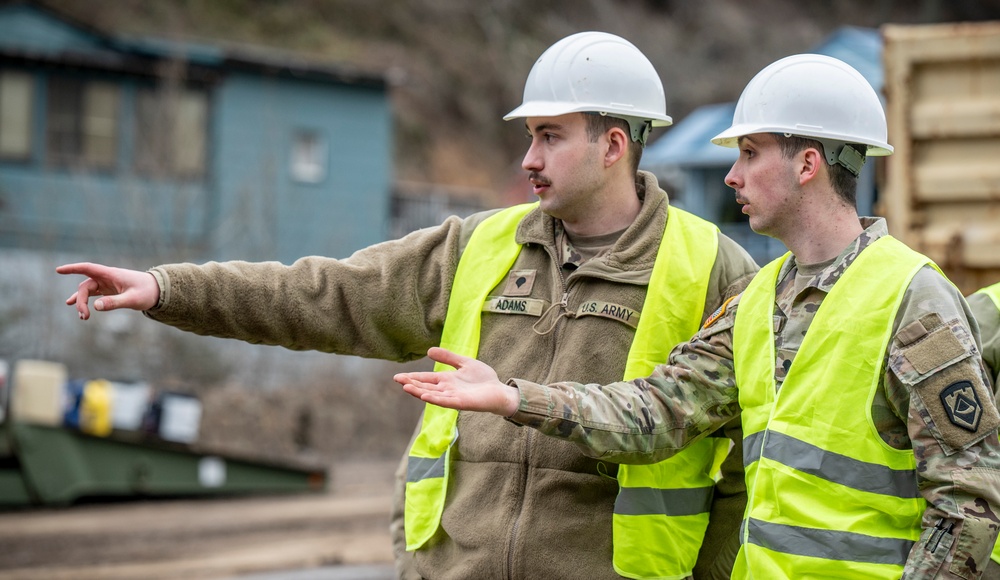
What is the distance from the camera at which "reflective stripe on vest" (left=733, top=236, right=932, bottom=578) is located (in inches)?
108

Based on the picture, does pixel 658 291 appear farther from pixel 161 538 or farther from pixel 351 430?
pixel 351 430

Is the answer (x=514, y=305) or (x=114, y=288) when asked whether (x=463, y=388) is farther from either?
(x=114, y=288)

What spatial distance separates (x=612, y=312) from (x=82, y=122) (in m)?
21.1

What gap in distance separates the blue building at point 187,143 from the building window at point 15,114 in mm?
20

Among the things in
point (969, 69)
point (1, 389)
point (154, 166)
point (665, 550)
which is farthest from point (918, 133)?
point (154, 166)

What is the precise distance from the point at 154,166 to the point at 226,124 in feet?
12.7

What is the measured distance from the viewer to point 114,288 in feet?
11.4

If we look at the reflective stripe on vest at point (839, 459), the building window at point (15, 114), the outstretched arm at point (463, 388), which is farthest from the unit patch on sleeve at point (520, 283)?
the building window at point (15, 114)

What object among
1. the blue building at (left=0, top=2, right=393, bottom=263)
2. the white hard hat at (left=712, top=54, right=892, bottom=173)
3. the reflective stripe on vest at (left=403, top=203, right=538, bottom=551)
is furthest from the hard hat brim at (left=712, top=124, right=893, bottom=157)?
the blue building at (left=0, top=2, right=393, bottom=263)

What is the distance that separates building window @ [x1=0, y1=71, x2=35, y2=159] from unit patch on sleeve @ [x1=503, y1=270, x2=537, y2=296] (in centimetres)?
2056

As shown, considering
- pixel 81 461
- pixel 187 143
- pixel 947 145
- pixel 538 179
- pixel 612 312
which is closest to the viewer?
pixel 612 312

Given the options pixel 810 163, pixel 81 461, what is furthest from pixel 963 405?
pixel 81 461

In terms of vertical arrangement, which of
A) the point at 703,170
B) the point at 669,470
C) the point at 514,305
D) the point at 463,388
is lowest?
the point at 669,470

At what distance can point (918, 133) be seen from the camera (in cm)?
579
